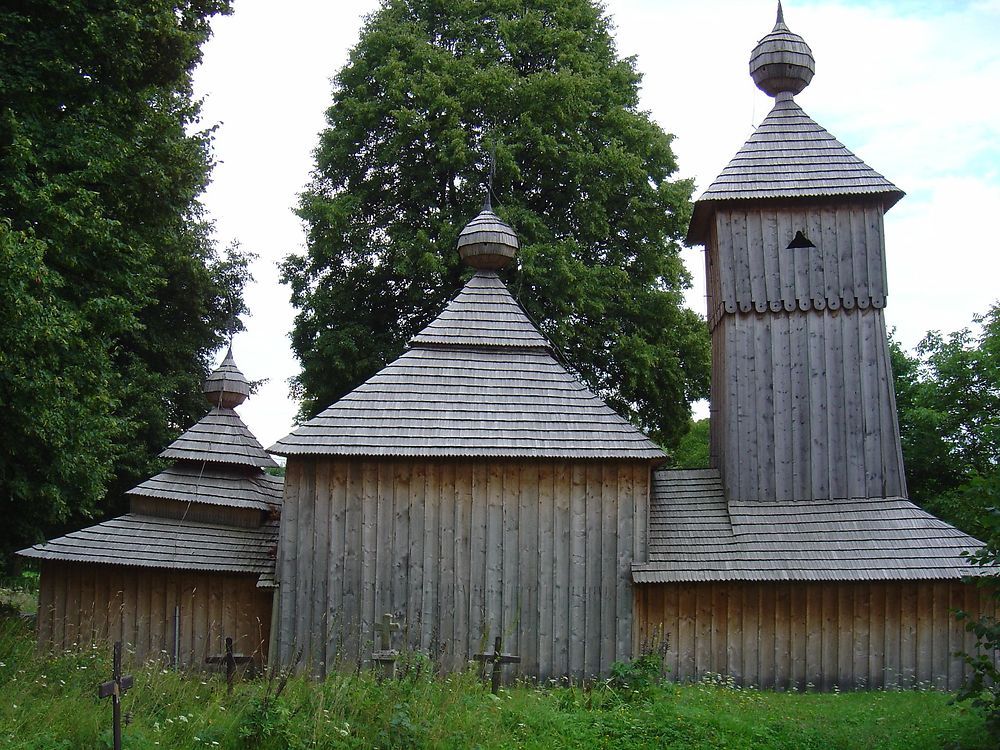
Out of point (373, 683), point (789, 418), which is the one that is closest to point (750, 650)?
point (789, 418)

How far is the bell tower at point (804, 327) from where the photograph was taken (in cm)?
1391

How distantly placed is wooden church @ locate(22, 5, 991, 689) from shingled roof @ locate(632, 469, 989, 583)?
3 centimetres

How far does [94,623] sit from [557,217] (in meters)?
13.0

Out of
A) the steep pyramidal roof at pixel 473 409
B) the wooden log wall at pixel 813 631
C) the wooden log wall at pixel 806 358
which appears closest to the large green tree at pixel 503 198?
the wooden log wall at pixel 806 358

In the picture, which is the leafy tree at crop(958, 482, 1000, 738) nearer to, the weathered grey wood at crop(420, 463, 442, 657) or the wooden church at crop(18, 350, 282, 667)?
the weathered grey wood at crop(420, 463, 442, 657)

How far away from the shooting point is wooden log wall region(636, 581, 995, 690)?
12438 mm

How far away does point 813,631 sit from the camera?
41.5 feet

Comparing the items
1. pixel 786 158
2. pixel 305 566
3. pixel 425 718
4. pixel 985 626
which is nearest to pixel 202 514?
pixel 305 566

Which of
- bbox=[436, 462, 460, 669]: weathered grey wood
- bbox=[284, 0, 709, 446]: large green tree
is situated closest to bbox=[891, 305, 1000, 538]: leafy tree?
bbox=[284, 0, 709, 446]: large green tree

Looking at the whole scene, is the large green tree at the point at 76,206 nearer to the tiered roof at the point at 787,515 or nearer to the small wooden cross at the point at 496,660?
the small wooden cross at the point at 496,660

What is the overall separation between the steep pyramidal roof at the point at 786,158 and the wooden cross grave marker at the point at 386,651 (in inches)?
310

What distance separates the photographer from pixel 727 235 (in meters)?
14.8

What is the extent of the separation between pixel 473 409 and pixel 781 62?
7991 mm

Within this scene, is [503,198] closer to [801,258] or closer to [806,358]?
[801,258]
